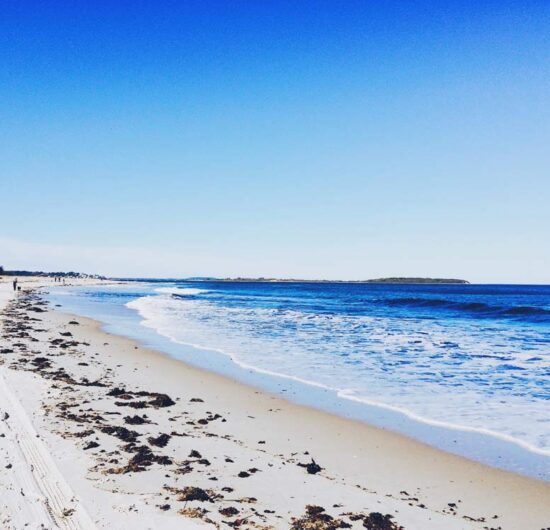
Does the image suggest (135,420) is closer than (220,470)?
No

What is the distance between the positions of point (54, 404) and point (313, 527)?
5.47 meters

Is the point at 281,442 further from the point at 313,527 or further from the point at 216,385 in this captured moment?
the point at 216,385

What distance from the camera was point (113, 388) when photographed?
33.7 ft

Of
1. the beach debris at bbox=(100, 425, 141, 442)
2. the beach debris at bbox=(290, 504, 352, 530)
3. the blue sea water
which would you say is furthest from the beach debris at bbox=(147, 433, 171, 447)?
the blue sea water

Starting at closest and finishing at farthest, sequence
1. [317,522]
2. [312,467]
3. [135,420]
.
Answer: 1. [317,522]
2. [312,467]
3. [135,420]

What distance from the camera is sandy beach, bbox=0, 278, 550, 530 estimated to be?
473 centimetres

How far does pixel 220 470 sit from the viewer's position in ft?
19.6

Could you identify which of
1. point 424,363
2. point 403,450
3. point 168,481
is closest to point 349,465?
point 403,450

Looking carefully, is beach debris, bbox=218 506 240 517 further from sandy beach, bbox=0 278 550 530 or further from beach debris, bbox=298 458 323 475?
beach debris, bbox=298 458 323 475

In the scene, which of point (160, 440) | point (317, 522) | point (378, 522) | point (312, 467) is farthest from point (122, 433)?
point (378, 522)

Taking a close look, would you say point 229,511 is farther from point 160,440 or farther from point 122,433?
point 122,433

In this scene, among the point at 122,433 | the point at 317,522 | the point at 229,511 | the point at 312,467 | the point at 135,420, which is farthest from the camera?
the point at 135,420

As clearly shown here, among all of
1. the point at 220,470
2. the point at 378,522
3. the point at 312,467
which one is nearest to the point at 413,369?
the point at 312,467

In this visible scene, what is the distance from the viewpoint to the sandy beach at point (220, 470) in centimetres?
473
